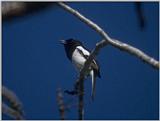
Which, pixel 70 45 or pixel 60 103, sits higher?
pixel 70 45

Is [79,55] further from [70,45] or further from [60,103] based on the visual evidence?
[60,103]

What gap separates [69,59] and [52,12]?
0.71 feet

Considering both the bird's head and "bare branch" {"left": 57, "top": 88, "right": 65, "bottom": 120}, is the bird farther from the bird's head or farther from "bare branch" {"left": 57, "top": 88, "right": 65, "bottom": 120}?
"bare branch" {"left": 57, "top": 88, "right": 65, "bottom": 120}

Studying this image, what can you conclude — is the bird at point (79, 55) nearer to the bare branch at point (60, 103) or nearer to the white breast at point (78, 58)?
the white breast at point (78, 58)

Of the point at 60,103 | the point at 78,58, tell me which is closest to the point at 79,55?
the point at 78,58

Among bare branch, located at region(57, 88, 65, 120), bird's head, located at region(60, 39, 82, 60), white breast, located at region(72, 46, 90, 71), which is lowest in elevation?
bare branch, located at region(57, 88, 65, 120)

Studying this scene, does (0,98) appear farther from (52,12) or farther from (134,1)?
(134,1)

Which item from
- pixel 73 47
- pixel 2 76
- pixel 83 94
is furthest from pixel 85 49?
pixel 2 76

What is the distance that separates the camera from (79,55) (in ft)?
5.13

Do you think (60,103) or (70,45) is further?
(70,45)

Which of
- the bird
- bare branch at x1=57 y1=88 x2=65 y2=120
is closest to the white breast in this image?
the bird

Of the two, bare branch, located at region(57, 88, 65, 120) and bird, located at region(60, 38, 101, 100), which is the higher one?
bird, located at region(60, 38, 101, 100)

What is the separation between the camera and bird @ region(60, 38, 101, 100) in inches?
57.4

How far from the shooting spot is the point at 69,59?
160 cm
